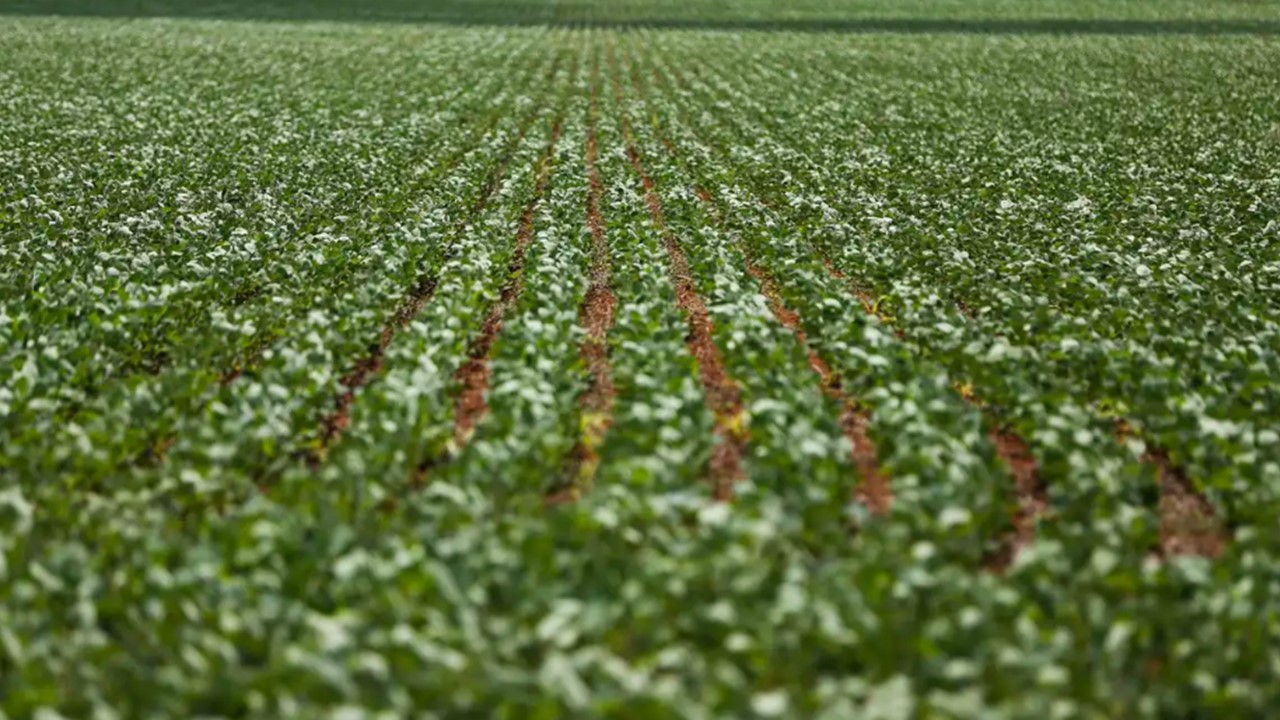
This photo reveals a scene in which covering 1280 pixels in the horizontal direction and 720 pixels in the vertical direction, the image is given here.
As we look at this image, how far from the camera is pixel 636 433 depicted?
26.1 feet

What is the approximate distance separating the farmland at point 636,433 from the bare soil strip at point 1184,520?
0.11 feet

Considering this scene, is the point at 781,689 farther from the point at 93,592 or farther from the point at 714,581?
the point at 93,592

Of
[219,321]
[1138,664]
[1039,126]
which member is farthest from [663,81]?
[1138,664]

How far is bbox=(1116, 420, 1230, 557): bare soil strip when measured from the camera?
756 centimetres

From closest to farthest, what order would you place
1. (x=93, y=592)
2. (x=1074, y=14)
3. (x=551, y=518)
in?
1. (x=93, y=592)
2. (x=551, y=518)
3. (x=1074, y=14)

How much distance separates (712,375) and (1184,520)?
175 inches

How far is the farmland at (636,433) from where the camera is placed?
18.0 feet

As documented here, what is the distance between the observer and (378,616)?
5711 millimetres

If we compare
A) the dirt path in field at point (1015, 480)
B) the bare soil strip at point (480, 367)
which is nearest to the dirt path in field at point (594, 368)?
the bare soil strip at point (480, 367)

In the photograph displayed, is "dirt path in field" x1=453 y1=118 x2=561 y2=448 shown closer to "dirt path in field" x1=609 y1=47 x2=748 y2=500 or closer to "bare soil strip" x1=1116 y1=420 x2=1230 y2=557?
"dirt path in field" x1=609 y1=47 x2=748 y2=500

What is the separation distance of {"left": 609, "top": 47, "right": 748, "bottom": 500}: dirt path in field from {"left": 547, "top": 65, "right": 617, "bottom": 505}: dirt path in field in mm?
861

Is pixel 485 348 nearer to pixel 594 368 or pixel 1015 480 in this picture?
pixel 594 368

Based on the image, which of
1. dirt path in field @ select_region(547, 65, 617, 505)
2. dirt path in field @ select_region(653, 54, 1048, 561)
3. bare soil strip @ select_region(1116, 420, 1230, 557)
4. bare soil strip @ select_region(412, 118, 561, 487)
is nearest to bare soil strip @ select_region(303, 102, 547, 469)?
bare soil strip @ select_region(412, 118, 561, 487)

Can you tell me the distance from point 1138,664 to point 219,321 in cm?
832
